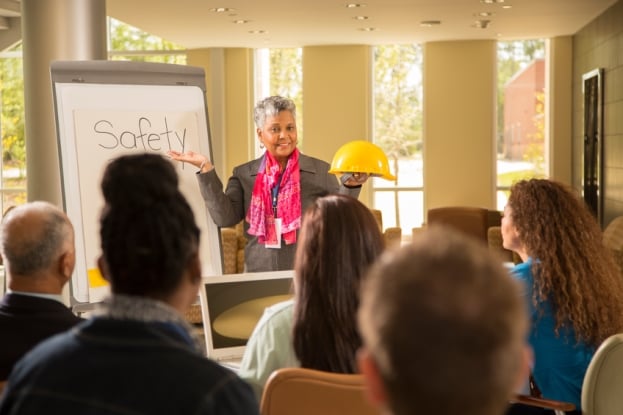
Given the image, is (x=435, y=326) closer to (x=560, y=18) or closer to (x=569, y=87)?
(x=560, y=18)

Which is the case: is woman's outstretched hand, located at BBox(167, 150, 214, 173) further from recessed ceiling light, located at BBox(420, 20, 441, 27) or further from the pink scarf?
recessed ceiling light, located at BBox(420, 20, 441, 27)

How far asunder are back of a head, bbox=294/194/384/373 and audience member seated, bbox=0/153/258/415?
0.63 metres

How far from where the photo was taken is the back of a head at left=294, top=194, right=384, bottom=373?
1.85 m

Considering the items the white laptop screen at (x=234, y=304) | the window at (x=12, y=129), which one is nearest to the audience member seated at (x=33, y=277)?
the white laptop screen at (x=234, y=304)

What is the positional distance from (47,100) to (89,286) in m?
2.20

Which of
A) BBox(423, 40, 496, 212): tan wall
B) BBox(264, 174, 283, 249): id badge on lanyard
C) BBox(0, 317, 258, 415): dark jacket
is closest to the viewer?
BBox(0, 317, 258, 415): dark jacket

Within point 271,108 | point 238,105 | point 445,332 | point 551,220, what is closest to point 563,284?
point 551,220

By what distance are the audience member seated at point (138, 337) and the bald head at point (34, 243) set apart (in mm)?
857

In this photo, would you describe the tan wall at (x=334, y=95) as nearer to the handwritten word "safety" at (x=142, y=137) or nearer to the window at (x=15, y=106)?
the window at (x=15, y=106)

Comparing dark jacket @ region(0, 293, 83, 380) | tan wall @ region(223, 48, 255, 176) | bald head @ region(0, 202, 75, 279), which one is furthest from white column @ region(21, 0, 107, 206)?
→ tan wall @ region(223, 48, 255, 176)

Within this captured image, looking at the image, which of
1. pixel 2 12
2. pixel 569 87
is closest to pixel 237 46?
pixel 2 12

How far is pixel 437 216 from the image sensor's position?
33.5 ft

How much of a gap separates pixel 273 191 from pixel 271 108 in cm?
33

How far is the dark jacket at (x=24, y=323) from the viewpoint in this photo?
1.93 meters
